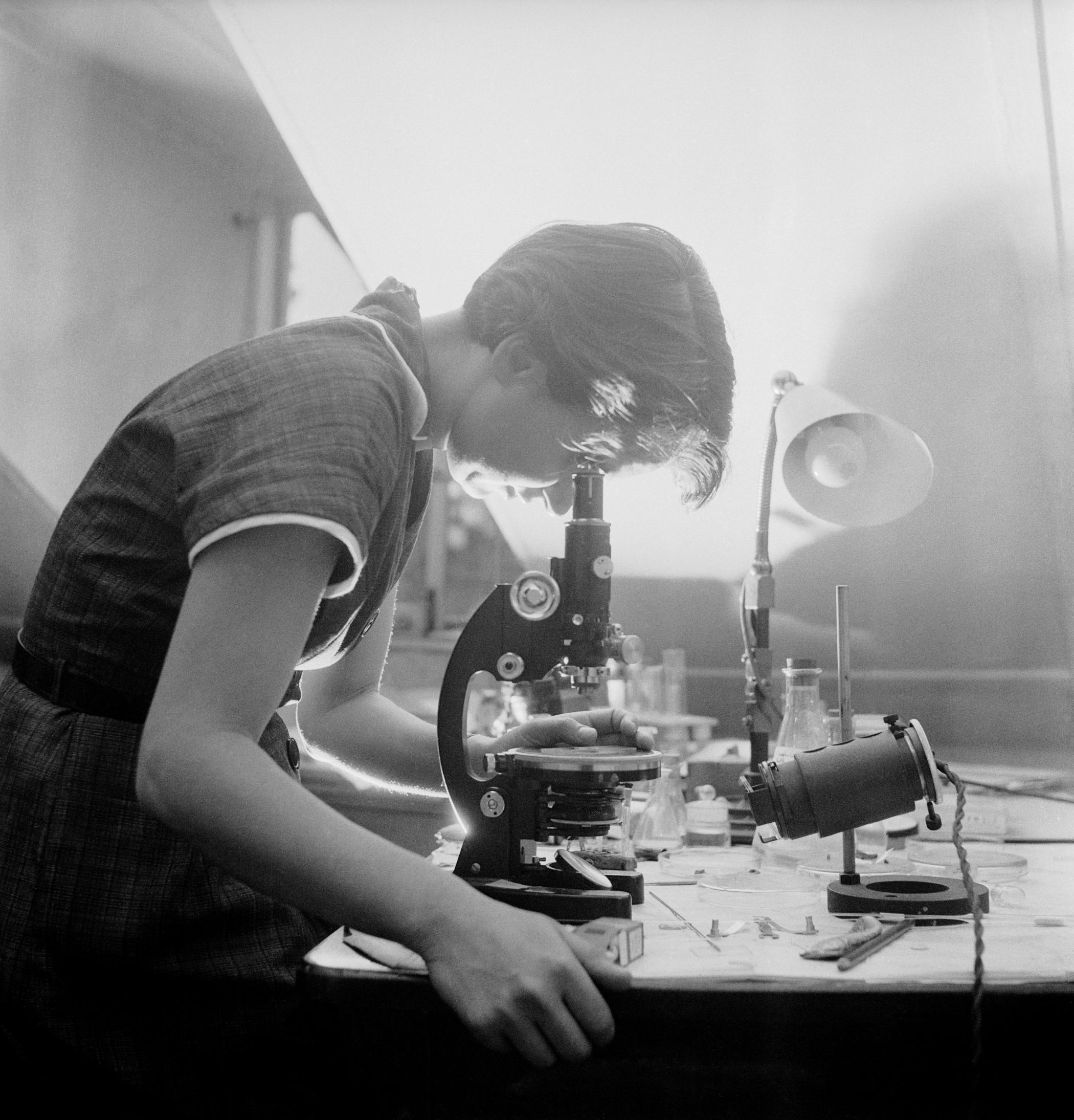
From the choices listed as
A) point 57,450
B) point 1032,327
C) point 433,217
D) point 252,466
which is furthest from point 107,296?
point 1032,327

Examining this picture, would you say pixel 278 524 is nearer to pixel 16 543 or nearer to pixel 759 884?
pixel 759 884

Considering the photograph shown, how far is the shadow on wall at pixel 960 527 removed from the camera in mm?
2174

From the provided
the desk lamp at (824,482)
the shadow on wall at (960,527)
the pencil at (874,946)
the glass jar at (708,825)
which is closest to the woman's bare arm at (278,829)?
the pencil at (874,946)

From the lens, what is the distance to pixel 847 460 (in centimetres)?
157

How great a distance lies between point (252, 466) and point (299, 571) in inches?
3.3

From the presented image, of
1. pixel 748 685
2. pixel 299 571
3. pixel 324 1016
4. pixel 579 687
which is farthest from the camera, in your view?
pixel 748 685

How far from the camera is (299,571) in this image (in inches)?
28.1

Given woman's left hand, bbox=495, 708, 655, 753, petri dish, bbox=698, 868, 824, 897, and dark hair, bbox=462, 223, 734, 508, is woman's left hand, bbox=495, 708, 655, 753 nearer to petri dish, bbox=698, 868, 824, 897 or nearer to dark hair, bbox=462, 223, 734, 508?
petri dish, bbox=698, 868, 824, 897

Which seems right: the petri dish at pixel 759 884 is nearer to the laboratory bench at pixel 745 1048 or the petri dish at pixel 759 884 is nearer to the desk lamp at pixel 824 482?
the desk lamp at pixel 824 482

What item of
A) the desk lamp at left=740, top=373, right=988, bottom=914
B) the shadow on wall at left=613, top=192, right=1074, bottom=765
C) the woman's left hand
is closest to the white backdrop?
the shadow on wall at left=613, top=192, right=1074, bottom=765

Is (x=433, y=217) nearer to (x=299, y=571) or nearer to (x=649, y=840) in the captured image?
(x=649, y=840)

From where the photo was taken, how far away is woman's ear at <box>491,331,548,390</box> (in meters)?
0.98

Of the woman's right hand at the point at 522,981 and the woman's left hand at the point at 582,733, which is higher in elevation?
the woman's left hand at the point at 582,733

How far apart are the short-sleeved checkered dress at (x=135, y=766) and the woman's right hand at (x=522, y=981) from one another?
0.89 ft
